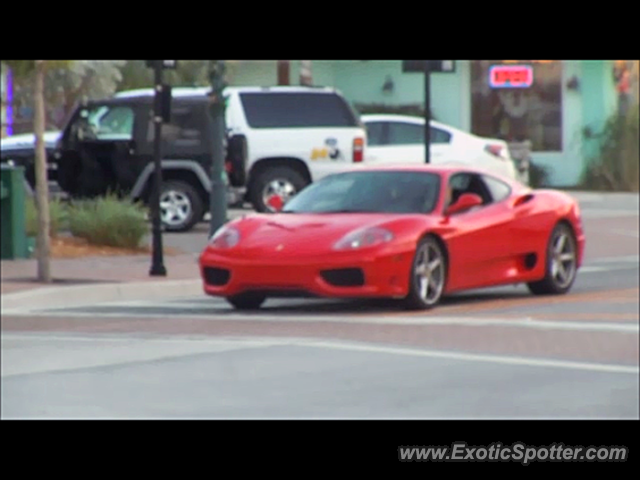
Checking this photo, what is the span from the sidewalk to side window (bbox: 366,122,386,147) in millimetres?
10164

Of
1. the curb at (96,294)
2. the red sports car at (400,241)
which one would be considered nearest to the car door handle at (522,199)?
the red sports car at (400,241)

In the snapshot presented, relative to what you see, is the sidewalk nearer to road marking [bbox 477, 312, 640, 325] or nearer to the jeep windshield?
the jeep windshield

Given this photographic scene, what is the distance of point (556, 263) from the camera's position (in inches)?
640

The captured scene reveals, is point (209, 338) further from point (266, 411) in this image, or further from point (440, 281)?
point (266, 411)

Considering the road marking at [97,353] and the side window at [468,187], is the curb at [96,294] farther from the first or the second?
the side window at [468,187]

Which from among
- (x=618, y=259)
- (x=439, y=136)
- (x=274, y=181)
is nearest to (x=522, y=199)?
(x=618, y=259)

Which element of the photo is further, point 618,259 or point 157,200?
point 618,259

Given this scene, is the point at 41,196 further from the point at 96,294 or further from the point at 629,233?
the point at 629,233

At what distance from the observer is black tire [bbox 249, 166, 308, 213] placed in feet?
81.6

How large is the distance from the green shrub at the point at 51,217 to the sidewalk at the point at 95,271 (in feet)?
4.38

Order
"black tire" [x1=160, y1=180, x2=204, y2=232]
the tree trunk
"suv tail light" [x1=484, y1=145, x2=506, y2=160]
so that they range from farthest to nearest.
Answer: "suv tail light" [x1=484, y1=145, x2=506, y2=160] < "black tire" [x1=160, y1=180, x2=204, y2=232] < the tree trunk

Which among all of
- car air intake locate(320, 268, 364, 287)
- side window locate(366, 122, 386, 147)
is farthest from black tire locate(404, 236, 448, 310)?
side window locate(366, 122, 386, 147)

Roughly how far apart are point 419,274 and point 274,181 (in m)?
10.6
